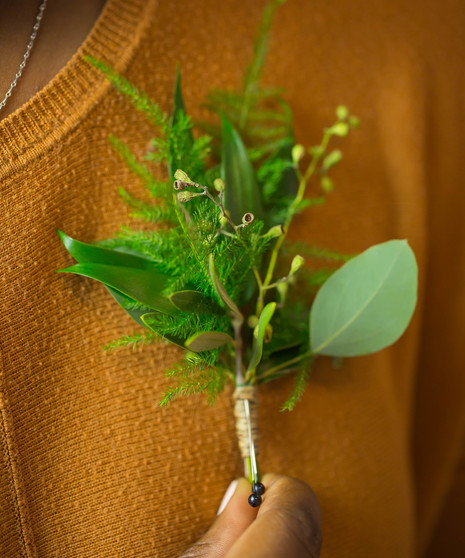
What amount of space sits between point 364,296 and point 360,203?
0.75 feet

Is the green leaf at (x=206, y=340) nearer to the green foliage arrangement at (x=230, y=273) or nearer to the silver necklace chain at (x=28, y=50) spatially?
the green foliage arrangement at (x=230, y=273)

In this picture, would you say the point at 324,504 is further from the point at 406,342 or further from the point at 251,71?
the point at 251,71

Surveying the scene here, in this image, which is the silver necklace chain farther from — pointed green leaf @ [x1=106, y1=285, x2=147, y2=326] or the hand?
the hand

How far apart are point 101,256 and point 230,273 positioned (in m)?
0.10

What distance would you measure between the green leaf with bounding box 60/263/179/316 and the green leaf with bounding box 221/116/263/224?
94 mm

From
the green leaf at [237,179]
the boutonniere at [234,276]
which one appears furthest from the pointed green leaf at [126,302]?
the green leaf at [237,179]

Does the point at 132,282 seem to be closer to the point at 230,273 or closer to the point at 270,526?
the point at 230,273

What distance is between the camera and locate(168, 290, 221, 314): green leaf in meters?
0.38

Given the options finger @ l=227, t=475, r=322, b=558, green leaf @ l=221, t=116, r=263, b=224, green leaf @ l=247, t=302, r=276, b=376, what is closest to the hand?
finger @ l=227, t=475, r=322, b=558

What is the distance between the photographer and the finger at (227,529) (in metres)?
0.43

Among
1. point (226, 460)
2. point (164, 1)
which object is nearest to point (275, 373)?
point (226, 460)

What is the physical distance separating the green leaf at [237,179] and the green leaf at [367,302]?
10 centimetres

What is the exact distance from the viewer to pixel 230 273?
0.41m

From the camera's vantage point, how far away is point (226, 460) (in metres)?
Result: 0.51
